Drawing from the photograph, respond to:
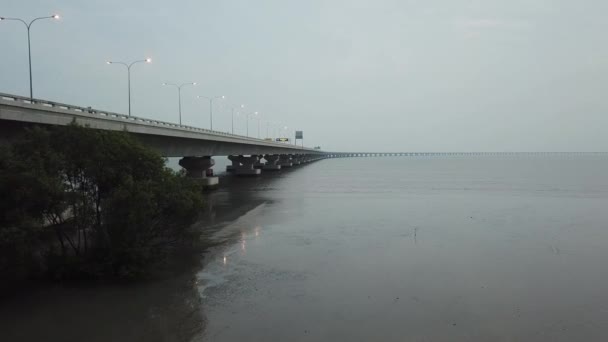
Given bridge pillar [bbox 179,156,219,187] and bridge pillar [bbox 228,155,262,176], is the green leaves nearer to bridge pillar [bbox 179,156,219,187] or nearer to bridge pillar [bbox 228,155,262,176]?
bridge pillar [bbox 179,156,219,187]

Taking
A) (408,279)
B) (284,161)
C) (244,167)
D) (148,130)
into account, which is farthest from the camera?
(284,161)

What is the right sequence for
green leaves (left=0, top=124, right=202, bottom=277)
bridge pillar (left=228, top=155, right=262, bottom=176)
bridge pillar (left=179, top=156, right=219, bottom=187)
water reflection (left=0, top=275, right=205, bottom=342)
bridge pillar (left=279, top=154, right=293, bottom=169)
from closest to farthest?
1. water reflection (left=0, top=275, right=205, bottom=342)
2. green leaves (left=0, top=124, right=202, bottom=277)
3. bridge pillar (left=179, top=156, right=219, bottom=187)
4. bridge pillar (left=228, top=155, right=262, bottom=176)
5. bridge pillar (left=279, top=154, right=293, bottom=169)

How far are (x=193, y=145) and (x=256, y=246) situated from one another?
3467cm

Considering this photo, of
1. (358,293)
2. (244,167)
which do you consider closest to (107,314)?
(358,293)

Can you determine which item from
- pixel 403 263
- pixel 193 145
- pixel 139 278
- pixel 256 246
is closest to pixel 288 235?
pixel 256 246

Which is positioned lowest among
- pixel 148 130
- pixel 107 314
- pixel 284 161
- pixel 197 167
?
pixel 107 314

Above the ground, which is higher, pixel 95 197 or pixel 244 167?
pixel 95 197

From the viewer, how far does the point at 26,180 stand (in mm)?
16750

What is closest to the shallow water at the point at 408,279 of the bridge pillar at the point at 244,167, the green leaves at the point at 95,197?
the green leaves at the point at 95,197

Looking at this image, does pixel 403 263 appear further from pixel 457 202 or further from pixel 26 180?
pixel 457 202

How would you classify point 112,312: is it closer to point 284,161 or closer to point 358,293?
point 358,293

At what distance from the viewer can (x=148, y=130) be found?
41.9m

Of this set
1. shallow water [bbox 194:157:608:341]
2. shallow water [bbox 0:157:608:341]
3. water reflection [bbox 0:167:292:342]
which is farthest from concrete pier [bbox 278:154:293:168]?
water reflection [bbox 0:167:292:342]

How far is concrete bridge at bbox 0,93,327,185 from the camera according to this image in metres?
24.3
